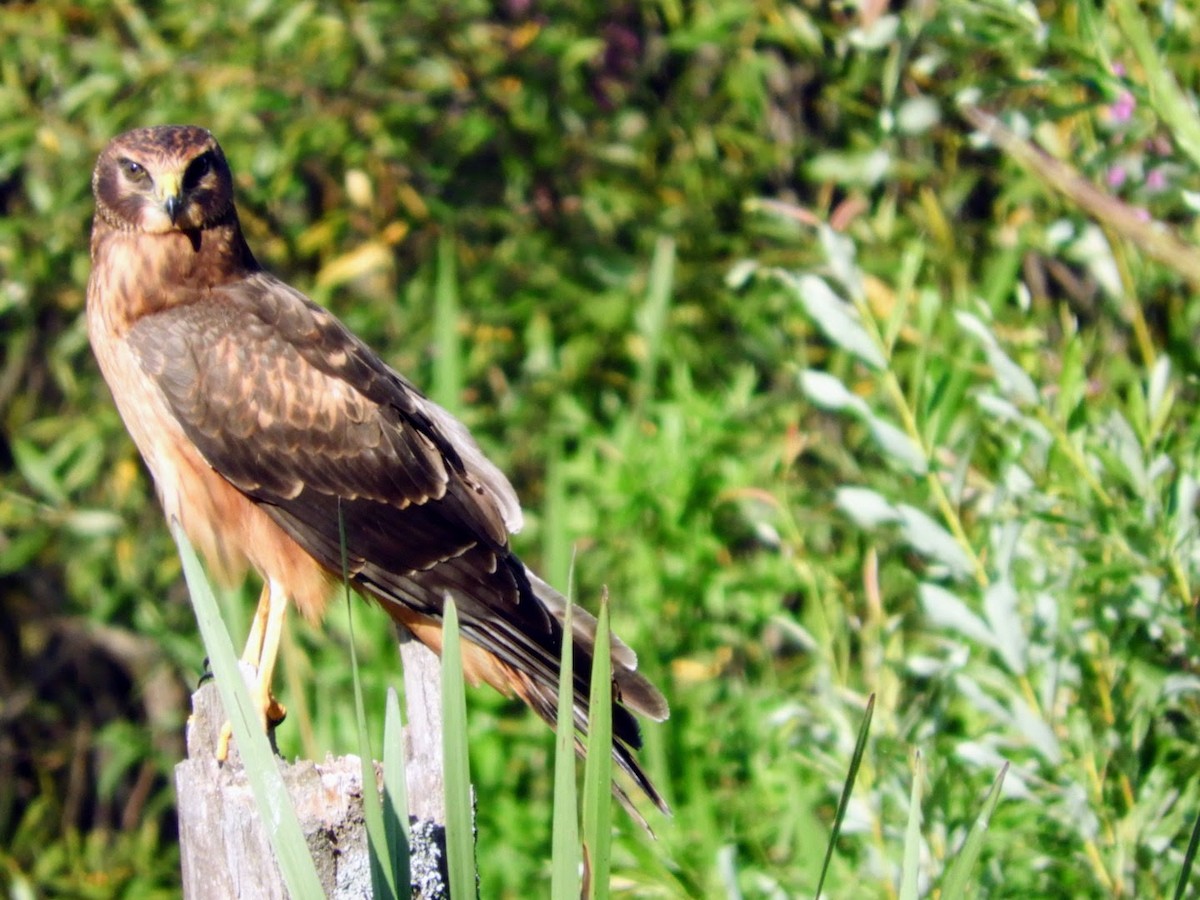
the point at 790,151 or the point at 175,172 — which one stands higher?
the point at 175,172

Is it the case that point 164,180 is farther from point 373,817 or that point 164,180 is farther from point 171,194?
point 373,817

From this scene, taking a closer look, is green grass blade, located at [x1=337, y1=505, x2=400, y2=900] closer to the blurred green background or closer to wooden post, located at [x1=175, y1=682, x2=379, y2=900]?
wooden post, located at [x1=175, y1=682, x2=379, y2=900]

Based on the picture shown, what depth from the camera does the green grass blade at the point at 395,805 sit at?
6.17ft

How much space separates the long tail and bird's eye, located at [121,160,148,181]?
1073 millimetres

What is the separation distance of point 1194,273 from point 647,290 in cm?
347

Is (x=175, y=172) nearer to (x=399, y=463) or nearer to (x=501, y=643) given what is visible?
(x=399, y=463)

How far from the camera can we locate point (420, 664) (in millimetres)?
2715

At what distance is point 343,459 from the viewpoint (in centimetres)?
371

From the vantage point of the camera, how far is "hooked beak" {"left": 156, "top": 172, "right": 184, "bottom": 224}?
3.60 meters

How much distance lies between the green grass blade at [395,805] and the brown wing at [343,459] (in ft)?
4.63

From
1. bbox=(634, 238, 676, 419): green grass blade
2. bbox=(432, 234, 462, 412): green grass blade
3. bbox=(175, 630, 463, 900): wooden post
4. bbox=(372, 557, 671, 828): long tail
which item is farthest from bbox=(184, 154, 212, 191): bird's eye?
bbox=(175, 630, 463, 900): wooden post

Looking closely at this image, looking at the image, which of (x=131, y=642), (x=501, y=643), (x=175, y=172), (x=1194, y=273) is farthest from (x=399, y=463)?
(x=131, y=642)

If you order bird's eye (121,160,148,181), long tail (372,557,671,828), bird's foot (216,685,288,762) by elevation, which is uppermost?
bird's eye (121,160,148,181)

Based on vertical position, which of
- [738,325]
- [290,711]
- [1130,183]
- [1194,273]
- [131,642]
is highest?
[1194,273]
